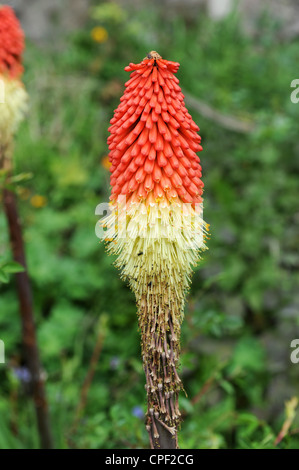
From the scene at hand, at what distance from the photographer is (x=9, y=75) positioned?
7.08 ft

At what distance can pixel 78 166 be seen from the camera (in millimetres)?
4781

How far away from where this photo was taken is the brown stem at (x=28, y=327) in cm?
236

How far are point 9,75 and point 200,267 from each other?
1628 millimetres

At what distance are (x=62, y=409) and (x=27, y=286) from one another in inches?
39.8

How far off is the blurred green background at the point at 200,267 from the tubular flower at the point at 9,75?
1.27 ft

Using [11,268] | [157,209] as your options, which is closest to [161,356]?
[157,209]

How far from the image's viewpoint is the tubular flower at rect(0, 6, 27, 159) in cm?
211

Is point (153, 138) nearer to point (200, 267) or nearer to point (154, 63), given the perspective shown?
point (154, 63)

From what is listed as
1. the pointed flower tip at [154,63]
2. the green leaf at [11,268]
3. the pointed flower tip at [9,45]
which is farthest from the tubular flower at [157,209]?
the pointed flower tip at [9,45]

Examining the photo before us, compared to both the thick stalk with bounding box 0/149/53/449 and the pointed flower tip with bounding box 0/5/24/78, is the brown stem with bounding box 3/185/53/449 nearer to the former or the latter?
the thick stalk with bounding box 0/149/53/449

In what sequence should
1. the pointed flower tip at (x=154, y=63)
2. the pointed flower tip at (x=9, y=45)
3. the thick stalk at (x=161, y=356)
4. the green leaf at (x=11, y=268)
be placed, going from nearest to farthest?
1. the pointed flower tip at (x=154, y=63)
2. the thick stalk at (x=161, y=356)
3. the green leaf at (x=11, y=268)
4. the pointed flower tip at (x=9, y=45)

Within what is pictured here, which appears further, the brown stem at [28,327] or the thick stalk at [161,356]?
the brown stem at [28,327]

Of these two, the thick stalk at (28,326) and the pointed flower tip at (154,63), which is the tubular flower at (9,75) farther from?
the pointed flower tip at (154,63)

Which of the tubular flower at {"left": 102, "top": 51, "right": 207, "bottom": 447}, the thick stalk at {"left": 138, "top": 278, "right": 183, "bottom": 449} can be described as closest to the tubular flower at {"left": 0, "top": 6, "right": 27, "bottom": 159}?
the tubular flower at {"left": 102, "top": 51, "right": 207, "bottom": 447}
